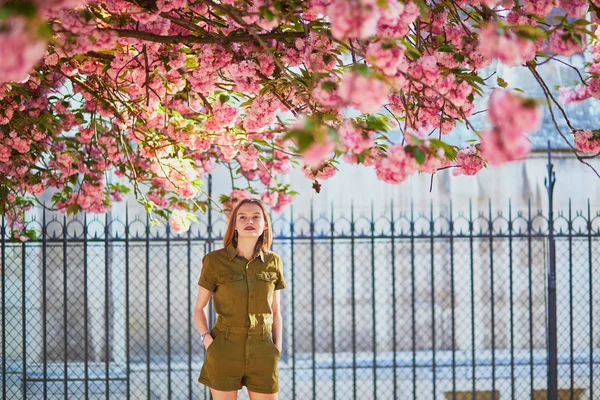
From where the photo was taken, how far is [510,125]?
84.1 inches

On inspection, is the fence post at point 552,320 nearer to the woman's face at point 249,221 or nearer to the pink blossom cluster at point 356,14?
the woman's face at point 249,221

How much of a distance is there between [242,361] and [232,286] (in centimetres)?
42

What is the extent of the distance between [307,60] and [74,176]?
2.52 meters

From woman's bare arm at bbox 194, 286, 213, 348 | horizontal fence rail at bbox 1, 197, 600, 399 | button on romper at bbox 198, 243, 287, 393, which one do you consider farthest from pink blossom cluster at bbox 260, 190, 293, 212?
horizontal fence rail at bbox 1, 197, 600, 399

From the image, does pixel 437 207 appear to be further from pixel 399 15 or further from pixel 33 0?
pixel 33 0

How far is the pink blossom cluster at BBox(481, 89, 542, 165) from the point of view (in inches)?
83.1

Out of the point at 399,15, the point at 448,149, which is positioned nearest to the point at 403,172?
the point at 448,149

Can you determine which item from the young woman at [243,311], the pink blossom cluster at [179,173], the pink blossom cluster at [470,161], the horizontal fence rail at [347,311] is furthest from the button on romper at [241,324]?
the horizontal fence rail at [347,311]

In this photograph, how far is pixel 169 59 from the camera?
4.36 meters

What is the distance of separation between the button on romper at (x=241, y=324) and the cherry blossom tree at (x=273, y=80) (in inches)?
25.6

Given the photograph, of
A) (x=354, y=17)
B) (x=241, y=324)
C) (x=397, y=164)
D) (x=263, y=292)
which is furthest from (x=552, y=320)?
(x=354, y=17)

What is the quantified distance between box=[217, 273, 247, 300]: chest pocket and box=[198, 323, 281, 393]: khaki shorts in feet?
0.58

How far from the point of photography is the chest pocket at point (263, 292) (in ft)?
14.8

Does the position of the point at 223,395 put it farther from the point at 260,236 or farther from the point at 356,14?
the point at 356,14
